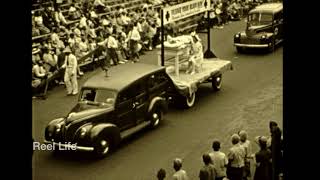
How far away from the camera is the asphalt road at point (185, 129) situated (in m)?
12.5

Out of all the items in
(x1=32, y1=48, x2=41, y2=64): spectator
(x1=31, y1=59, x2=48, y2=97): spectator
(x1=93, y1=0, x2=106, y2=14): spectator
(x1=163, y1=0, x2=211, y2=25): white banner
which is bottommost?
(x1=31, y1=59, x2=48, y2=97): spectator

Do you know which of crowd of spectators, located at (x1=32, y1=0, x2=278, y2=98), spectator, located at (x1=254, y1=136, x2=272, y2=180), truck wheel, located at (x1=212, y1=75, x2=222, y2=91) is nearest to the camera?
spectator, located at (x1=254, y1=136, x2=272, y2=180)

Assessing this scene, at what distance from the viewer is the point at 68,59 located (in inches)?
720

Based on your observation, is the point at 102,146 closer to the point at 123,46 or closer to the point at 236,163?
the point at 236,163

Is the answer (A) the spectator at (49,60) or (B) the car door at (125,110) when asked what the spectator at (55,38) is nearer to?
(A) the spectator at (49,60)

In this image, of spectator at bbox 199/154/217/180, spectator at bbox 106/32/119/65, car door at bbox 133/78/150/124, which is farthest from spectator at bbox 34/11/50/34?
spectator at bbox 199/154/217/180

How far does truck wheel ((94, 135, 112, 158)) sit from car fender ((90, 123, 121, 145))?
13 centimetres

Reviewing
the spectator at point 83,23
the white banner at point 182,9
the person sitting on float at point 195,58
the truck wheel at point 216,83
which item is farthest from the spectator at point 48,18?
the truck wheel at point 216,83

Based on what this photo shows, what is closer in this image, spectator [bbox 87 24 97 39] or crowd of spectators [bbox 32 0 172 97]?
crowd of spectators [bbox 32 0 172 97]

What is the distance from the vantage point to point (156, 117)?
14984mm

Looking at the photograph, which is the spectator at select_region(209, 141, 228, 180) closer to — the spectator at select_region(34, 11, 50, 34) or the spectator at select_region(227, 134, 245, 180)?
the spectator at select_region(227, 134, 245, 180)

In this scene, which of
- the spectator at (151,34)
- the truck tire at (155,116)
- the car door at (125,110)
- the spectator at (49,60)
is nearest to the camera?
the car door at (125,110)

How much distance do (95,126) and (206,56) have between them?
7284mm

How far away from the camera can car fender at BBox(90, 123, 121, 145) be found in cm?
1269
